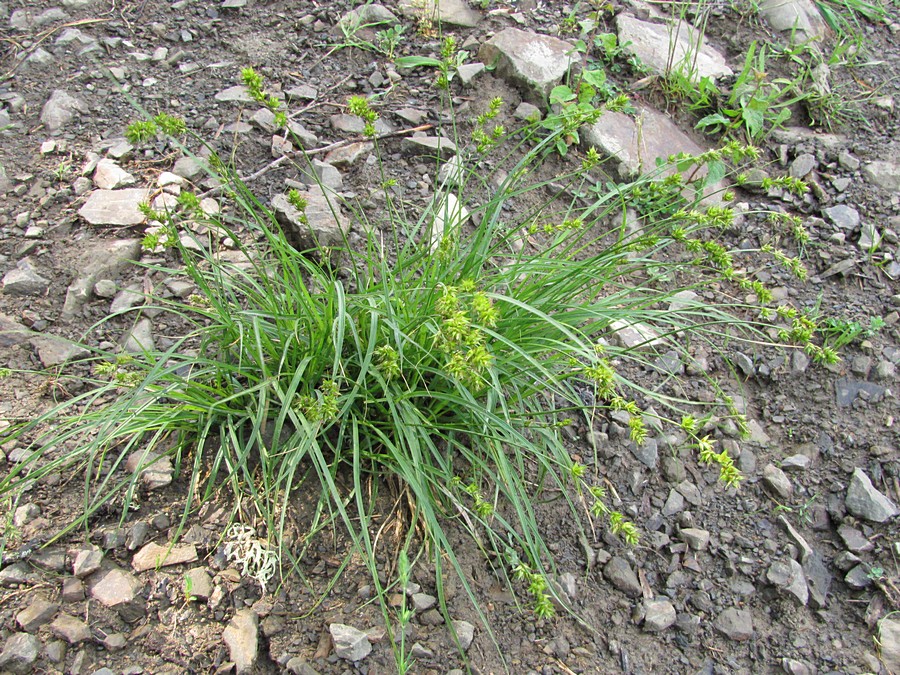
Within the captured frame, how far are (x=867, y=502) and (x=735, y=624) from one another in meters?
0.69

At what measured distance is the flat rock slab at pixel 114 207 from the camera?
9.43ft

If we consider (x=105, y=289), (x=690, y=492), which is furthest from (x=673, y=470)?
(x=105, y=289)

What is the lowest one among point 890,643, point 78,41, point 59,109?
point 890,643

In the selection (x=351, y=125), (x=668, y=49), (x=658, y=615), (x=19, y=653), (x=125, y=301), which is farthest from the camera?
(x=668, y=49)

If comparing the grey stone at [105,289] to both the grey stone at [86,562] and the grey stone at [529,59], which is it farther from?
the grey stone at [529,59]

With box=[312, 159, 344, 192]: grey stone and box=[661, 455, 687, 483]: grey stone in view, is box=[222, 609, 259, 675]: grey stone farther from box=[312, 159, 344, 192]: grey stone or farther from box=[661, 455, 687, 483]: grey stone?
box=[312, 159, 344, 192]: grey stone

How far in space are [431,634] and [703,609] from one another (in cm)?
86

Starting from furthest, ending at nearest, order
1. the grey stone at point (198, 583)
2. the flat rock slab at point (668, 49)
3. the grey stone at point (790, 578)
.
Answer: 1. the flat rock slab at point (668, 49)
2. the grey stone at point (790, 578)
3. the grey stone at point (198, 583)

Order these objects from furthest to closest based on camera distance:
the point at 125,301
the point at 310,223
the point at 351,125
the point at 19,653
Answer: the point at 351,125, the point at 310,223, the point at 125,301, the point at 19,653

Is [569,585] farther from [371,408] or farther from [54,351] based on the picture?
[54,351]

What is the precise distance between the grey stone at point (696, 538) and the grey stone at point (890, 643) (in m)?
0.55

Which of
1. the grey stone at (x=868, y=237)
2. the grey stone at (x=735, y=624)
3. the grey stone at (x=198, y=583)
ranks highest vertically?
the grey stone at (x=868, y=237)

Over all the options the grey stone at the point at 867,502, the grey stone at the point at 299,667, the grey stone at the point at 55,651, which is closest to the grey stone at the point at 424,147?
the grey stone at the point at 867,502

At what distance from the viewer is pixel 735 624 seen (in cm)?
223
